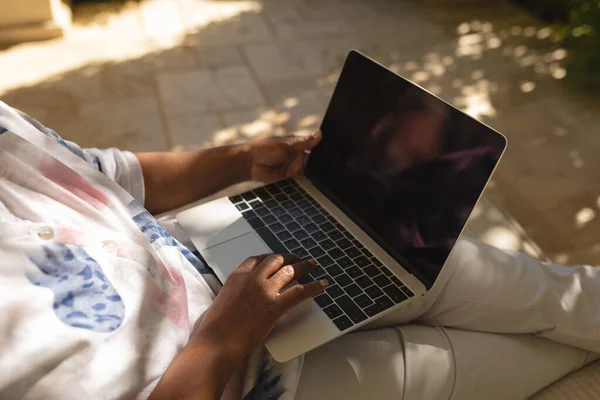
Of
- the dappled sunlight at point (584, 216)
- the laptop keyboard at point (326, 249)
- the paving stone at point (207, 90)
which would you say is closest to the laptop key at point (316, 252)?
the laptop keyboard at point (326, 249)

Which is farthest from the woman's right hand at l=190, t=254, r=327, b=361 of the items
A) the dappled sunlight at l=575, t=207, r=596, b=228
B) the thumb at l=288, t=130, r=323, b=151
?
the dappled sunlight at l=575, t=207, r=596, b=228

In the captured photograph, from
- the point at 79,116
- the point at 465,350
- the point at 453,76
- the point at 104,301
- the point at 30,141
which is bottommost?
the point at 79,116

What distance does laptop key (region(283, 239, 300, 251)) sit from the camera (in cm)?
98

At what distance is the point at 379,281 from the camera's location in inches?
35.8

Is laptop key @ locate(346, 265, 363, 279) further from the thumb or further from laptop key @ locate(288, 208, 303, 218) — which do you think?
A: the thumb

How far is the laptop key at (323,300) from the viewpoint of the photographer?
861mm

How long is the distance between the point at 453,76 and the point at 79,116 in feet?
5.66

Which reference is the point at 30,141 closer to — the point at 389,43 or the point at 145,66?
the point at 145,66

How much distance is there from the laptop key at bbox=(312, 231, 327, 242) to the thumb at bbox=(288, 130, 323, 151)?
193 millimetres

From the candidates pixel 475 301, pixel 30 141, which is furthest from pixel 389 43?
pixel 30 141

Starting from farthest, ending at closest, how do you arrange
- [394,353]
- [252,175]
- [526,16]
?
[526,16] < [252,175] < [394,353]

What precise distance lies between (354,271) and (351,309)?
0.09 m

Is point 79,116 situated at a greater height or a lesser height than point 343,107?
lesser

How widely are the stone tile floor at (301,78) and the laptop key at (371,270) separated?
2.40 ft
